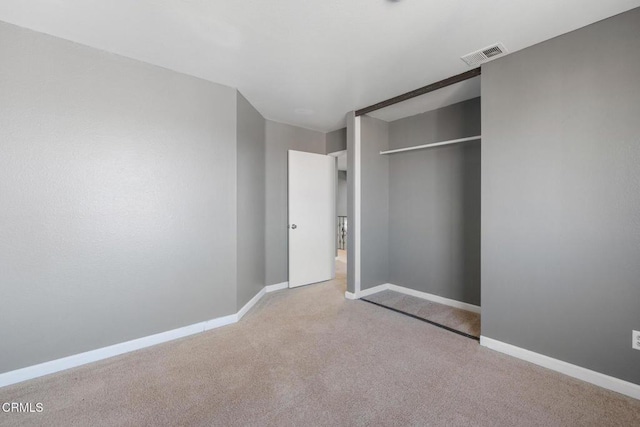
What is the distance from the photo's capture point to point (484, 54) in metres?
2.21

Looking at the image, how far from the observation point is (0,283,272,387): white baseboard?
1.89 metres

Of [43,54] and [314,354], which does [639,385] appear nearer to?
[314,354]

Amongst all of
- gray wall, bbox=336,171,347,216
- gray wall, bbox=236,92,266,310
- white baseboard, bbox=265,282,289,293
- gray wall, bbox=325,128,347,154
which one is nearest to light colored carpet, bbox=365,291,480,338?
white baseboard, bbox=265,282,289,293

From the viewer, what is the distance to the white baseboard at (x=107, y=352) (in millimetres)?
1890

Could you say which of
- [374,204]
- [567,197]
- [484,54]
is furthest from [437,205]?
[484,54]

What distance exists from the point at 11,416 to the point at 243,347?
1389mm

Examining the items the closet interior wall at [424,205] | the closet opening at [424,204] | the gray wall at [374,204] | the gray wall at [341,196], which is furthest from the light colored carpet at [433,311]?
the gray wall at [341,196]

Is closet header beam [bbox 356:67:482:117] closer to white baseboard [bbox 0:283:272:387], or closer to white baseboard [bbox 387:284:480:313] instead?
white baseboard [bbox 387:284:480:313]

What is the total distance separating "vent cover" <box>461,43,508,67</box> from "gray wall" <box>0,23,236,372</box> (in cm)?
228

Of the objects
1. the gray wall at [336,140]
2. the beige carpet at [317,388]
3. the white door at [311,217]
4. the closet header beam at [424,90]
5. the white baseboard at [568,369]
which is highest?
the closet header beam at [424,90]

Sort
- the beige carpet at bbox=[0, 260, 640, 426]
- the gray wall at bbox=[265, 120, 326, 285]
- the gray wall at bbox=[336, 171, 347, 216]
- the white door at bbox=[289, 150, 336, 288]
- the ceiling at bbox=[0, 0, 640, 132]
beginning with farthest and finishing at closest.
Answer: the gray wall at bbox=[336, 171, 347, 216] < the white door at bbox=[289, 150, 336, 288] < the gray wall at bbox=[265, 120, 326, 285] < the ceiling at bbox=[0, 0, 640, 132] < the beige carpet at bbox=[0, 260, 640, 426]

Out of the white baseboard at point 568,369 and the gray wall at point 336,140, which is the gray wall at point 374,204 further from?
the white baseboard at point 568,369

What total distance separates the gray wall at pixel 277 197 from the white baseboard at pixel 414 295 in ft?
3.64

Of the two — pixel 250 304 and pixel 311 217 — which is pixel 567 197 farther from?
pixel 250 304
